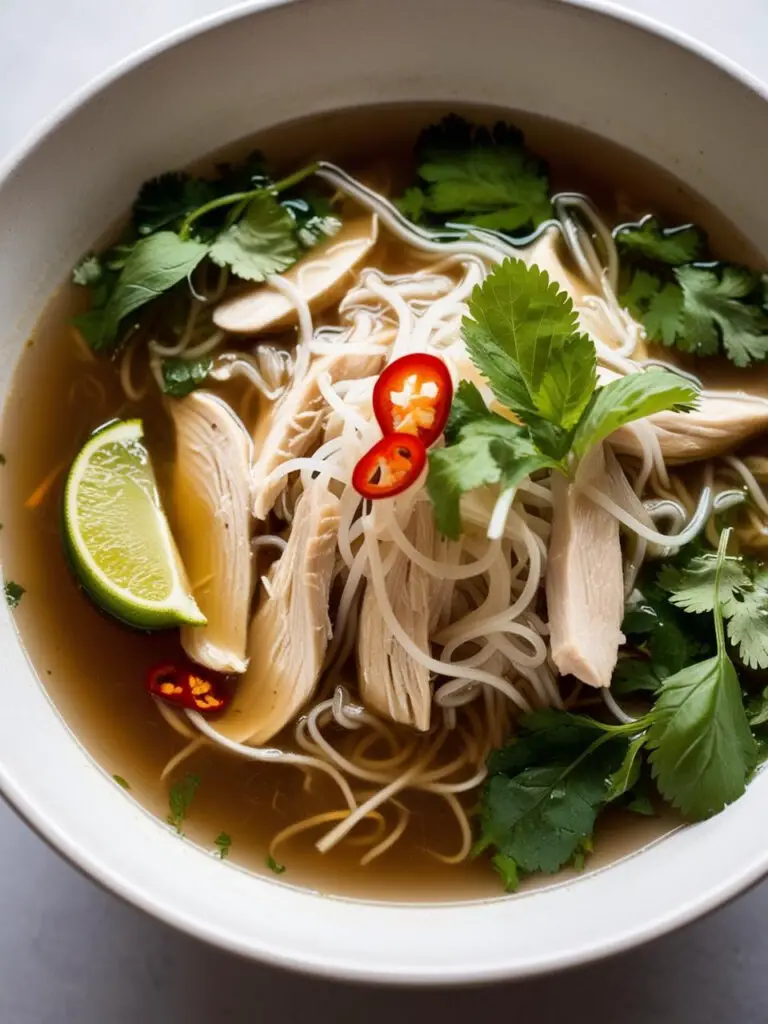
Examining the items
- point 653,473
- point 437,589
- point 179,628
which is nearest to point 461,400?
point 437,589

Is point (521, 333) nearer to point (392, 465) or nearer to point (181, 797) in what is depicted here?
point (392, 465)

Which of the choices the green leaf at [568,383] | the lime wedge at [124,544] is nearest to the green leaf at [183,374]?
the lime wedge at [124,544]

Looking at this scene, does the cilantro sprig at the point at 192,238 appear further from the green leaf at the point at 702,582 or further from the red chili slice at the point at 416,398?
the green leaf at the point at 702,582

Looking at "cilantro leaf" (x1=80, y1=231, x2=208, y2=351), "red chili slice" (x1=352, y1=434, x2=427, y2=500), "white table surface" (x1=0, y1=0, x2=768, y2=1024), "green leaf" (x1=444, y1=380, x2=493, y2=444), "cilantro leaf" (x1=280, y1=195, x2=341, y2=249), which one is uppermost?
"cilantro leaf" (x1=280, y1=195, x2=341, y2=249)

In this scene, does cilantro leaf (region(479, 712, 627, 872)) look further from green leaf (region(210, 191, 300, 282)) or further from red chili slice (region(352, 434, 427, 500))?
green leaf (region(210, 191, 300, 282))

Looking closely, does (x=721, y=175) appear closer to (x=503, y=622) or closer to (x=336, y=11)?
(x=336, y=11)

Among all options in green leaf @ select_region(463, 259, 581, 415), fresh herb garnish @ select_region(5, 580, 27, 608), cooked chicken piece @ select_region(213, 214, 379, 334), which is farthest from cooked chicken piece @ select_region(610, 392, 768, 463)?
fresh herb garnish @ select_region(5, 580, 27, 608)
